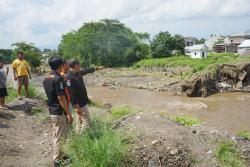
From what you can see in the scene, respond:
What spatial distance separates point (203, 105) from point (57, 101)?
17.4 m

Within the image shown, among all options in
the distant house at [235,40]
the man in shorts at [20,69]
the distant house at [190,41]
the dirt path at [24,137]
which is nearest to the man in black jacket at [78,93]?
the dirt path at [24,137]

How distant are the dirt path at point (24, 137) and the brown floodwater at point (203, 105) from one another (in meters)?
6.34

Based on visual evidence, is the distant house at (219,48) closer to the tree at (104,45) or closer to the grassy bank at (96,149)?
the tree at (104,45)

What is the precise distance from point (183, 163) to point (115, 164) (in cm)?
120

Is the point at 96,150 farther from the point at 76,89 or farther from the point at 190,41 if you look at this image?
the point at 190,41

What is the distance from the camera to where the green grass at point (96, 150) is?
5.89 meters

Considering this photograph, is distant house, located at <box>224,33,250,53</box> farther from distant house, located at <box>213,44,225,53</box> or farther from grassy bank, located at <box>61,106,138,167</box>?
grassy bank, located at <box>61,106,138,167</box>

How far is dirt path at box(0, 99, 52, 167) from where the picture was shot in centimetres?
736

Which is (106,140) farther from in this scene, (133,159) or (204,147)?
(204,147)

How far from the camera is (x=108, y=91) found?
33219 mm

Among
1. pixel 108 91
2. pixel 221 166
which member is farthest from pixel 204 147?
pixel 108 91

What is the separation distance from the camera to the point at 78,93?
755 cm

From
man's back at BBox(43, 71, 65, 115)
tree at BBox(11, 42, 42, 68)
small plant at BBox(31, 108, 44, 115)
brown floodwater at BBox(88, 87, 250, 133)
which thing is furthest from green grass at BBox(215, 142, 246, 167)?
tree at BBox(11, 42, 42, 68)

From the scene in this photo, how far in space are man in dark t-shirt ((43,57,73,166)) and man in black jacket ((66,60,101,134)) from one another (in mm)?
503
